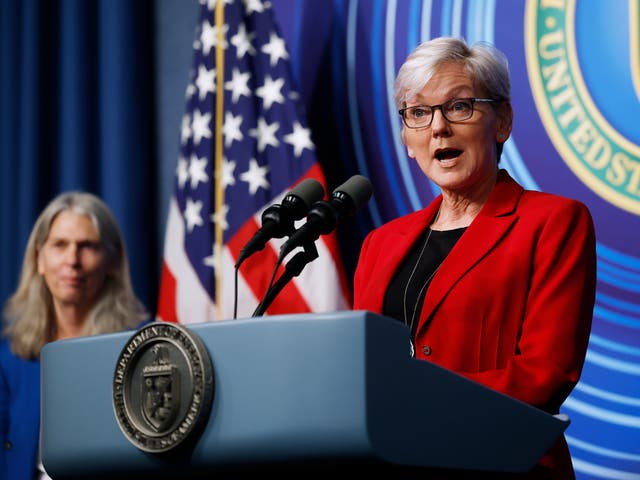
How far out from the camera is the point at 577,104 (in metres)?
2.80

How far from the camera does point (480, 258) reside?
180 centimetres

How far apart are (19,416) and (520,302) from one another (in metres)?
2.21

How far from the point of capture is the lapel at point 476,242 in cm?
180

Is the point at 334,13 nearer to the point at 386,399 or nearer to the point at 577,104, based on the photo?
the point at 577,104

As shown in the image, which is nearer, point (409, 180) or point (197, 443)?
point (197, 443)

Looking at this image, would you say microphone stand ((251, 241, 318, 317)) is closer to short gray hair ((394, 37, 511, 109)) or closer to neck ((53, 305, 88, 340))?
short gray hair ((394, 37, 511, 109))

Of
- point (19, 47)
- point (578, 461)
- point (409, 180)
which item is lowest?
point (578, 461)

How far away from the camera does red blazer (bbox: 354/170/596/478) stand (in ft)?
5.22

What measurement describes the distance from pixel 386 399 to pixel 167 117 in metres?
3.37

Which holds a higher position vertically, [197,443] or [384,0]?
[384,0]

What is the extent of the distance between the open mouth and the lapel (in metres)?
0.12

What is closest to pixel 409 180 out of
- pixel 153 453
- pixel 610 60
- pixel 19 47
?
pixel 610 60

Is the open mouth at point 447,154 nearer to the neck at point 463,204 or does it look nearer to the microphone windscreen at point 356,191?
the neck at point 463,204

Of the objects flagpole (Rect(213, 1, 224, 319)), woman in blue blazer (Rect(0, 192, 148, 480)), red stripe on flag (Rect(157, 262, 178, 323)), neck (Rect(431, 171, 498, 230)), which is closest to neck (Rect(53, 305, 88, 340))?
woman in blue blazer (Rect(0, 192, 148, 480))
